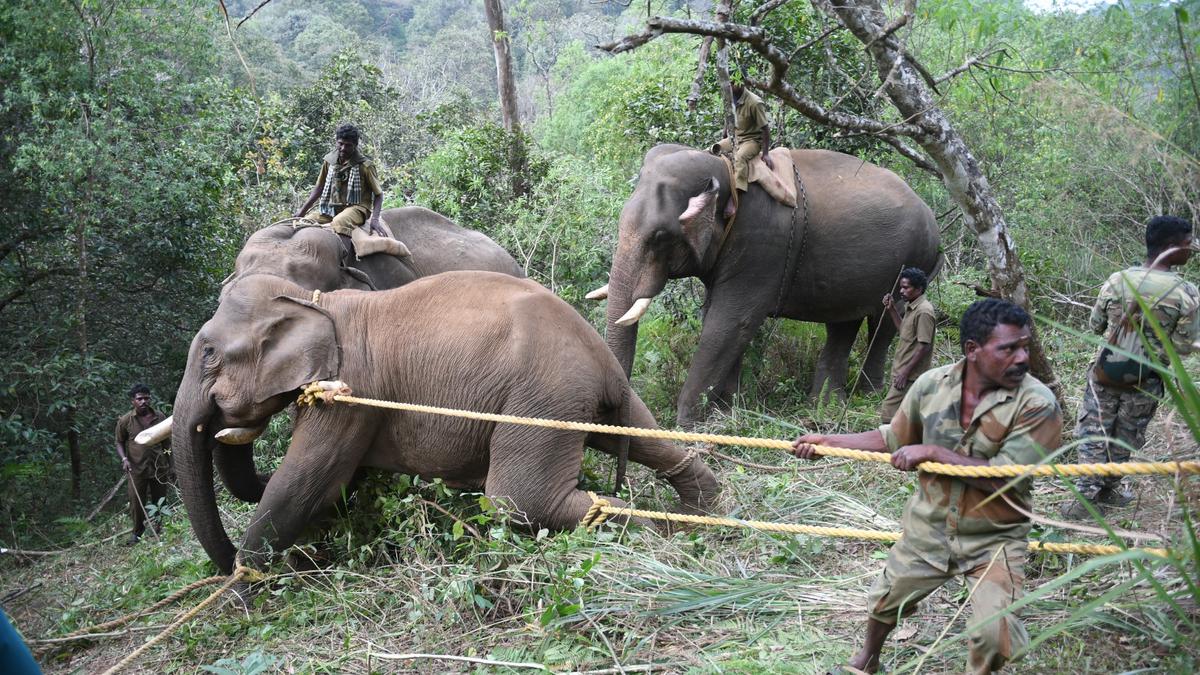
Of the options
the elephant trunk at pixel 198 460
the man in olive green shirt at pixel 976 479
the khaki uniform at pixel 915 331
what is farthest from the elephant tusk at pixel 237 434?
the khaki uniform at pixel 915 331

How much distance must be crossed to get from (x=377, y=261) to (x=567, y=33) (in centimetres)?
3511

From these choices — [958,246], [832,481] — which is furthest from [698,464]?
[958,246]

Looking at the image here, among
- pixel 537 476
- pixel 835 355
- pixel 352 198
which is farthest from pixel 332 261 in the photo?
pixel 835 355

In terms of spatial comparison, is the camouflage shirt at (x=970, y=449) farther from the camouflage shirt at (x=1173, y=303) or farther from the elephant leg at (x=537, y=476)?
the elephant leg at (x=537, y=476)

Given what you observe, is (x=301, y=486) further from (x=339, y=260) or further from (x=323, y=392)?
(x=339, y=260)

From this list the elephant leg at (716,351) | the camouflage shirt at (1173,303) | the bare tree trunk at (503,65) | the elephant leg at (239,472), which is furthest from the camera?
the bare tree trunk at (503,65)

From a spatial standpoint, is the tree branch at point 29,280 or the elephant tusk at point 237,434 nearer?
the elephant tusk at point 237,434

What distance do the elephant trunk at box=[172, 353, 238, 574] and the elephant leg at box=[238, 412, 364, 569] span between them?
0.35m

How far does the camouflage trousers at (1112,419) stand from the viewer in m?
5.40

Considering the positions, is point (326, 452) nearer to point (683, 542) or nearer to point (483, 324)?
point (483, 324)

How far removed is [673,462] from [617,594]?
156 centimetres

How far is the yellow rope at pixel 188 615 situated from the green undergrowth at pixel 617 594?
67 millimetres

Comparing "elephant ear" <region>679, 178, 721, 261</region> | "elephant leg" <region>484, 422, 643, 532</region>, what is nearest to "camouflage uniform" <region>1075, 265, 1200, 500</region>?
"elephant leg" <region>484, 422, 643, 532</region>

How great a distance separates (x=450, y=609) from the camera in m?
4.81
